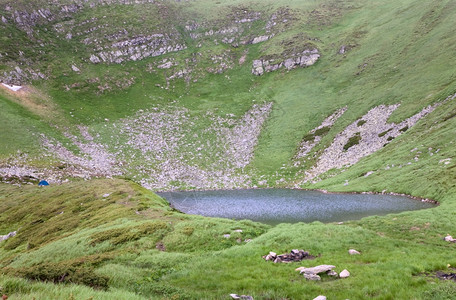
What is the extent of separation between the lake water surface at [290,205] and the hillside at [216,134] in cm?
594

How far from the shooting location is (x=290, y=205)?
4969 cm

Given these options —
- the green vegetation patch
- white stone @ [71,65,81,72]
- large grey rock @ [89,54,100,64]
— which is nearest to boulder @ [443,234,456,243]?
the green vegetation patch

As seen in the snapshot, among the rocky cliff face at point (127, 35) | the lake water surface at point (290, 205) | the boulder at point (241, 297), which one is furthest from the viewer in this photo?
the rocky cliff face at point (127, 35)

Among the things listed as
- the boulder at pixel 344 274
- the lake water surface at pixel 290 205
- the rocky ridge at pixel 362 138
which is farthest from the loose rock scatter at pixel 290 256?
the rocky ridge at pixel 362 138

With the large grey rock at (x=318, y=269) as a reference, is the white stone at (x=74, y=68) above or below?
above

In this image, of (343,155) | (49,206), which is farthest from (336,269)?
(343,155)

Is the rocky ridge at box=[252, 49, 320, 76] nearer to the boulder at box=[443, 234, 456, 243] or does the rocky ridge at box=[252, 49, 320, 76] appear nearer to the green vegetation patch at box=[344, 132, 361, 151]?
the green vegetation patch at box=[344, 132, 361, 151]

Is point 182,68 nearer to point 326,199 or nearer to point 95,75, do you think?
point 95,75

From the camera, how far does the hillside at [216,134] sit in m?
17.0

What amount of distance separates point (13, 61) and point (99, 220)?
121 meters

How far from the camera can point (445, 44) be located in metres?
87.6

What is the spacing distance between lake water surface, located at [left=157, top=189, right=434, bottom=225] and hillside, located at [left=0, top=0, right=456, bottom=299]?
5.94 m

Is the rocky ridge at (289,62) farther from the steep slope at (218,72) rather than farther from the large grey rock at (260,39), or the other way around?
the large grey rock at (260,39)

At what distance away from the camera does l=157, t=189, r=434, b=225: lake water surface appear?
39478mm
